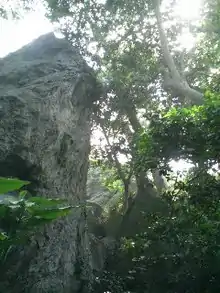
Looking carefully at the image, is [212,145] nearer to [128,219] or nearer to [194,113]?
[194,113]

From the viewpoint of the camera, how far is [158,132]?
644cm

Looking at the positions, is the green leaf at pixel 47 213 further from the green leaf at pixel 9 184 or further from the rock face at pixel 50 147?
the rock face at pixel 50 147

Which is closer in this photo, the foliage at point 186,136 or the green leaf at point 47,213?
the green leaf at point 47,213

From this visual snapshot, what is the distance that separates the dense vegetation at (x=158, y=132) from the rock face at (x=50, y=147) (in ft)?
4.56

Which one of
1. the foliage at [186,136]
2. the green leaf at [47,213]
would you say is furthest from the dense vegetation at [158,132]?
the green leaf at [47,213]

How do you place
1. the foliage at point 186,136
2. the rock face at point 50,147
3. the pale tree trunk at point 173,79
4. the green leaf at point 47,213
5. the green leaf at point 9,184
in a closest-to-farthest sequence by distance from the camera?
the green leaf at point 9,184 → the green leaf at point 47,213 → the foliage at point 186,136 → the rock face at point 50,147 → the pale tree trunk at point 173,79

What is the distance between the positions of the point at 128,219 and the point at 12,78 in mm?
6219

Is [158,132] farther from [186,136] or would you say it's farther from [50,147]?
[50,147]

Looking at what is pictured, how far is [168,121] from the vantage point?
6262 millimetres

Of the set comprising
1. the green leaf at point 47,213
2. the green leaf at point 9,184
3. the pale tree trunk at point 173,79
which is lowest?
the green leaf at point 47,213

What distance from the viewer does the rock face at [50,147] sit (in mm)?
6340

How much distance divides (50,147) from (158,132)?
235 centimetres

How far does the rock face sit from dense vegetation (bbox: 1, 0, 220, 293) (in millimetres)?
1389

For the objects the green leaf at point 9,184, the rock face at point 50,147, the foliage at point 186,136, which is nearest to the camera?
the green leaf at point 9,184
